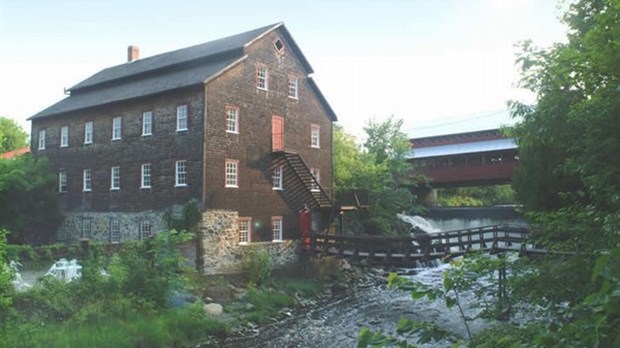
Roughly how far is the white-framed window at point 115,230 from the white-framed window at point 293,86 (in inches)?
427

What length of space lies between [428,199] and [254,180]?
2133 cm

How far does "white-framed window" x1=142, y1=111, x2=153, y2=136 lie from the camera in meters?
23.9

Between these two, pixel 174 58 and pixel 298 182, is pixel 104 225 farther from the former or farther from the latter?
pixel 298 182

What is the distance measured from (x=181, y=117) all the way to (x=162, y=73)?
4.56 meters

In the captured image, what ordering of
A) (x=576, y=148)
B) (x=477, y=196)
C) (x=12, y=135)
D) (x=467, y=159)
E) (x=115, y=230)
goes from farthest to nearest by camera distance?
(x=12, y=135) < (x=477, y=196) < (x=467, y=159) < (x=115, y=230) < (x=576, y=148)

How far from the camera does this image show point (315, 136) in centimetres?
2795

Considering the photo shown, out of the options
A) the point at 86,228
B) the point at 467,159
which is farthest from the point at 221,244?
the point at 467,159

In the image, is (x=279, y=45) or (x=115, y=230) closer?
(x=115, y=230)

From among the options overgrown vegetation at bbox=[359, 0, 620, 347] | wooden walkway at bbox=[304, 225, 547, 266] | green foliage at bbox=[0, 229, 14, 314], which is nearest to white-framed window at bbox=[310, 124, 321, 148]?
wooden walkway at bbox=[304, 225, 547, 266]

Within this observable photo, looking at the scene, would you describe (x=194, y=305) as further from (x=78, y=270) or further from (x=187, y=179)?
(x=187, y=179)

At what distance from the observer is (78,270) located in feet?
51.4

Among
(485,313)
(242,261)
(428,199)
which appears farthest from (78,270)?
(428,199)

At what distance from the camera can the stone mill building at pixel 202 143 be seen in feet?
72.1

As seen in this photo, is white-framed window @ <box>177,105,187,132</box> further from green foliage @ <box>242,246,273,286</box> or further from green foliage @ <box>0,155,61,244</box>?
green foliage @ <box>0,155,61,244</box>
